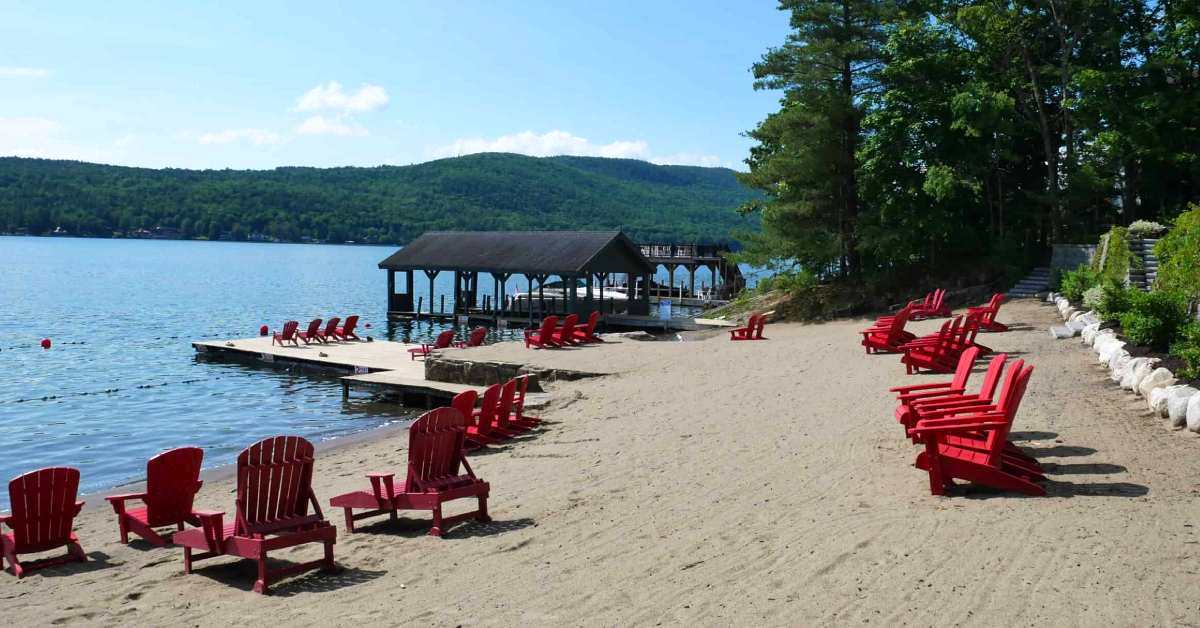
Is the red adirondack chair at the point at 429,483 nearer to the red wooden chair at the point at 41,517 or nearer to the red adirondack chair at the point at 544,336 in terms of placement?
the red wooden chair at the point at 41,517

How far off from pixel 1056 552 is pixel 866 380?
941cm

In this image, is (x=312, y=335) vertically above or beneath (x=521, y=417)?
above

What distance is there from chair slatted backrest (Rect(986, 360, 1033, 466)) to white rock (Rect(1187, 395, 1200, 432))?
233cm

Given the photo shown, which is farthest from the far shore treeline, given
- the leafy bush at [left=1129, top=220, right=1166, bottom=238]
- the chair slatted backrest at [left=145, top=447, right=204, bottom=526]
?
the chair slatted backrest at [left=145, top=447, right=204, bottom=526]

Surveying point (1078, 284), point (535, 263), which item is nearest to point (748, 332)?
point (1078, 284)

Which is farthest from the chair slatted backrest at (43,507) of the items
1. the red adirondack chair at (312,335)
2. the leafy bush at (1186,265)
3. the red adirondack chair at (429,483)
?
the red adirondack chair at (312,335)

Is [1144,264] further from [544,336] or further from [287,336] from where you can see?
[287,336]

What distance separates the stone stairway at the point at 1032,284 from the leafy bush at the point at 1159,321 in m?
15.8

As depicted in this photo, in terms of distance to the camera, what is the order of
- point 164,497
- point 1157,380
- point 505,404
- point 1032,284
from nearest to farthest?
point 164,497
point 1157,380
point 505,404
point 1032,284

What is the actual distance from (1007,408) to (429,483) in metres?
4.83

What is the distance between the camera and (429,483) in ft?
27.6

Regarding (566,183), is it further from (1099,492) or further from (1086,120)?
(1099,492)

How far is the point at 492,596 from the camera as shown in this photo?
612cm

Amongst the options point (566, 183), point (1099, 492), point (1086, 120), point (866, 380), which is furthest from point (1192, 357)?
point (566, 183)
